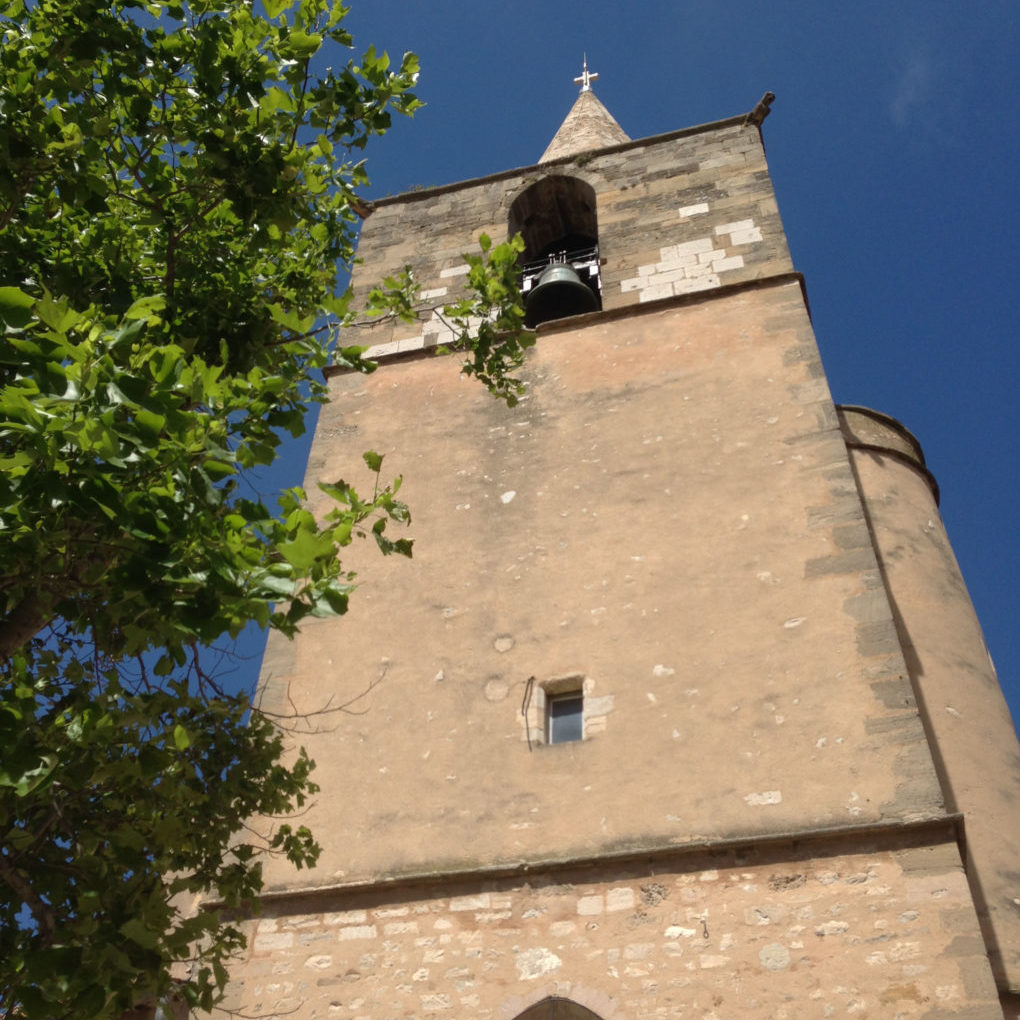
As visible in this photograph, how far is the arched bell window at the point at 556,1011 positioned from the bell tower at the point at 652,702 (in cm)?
2

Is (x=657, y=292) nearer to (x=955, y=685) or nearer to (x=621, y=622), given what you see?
(x=621, y=622)

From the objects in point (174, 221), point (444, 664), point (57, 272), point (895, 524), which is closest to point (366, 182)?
point (174, 221)

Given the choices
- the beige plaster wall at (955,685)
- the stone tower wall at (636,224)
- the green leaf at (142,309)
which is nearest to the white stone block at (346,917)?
the beige plaster wall at (955,685)

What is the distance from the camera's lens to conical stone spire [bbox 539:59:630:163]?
13156mm

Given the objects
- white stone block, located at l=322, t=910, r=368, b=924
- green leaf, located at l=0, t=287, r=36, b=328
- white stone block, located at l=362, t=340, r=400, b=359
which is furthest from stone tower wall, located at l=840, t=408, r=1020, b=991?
green leaf, located at l=0, t=287, r=36, b=328

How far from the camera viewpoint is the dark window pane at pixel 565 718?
6418mm

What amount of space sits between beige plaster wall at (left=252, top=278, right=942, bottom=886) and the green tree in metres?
1.85

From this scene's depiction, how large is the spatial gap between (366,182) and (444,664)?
2877mm

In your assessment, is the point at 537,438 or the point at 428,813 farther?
the point at 537,438

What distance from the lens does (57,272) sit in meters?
4.21

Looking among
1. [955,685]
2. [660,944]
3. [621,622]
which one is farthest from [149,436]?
[955,685]

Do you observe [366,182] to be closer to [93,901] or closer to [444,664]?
[444,664]

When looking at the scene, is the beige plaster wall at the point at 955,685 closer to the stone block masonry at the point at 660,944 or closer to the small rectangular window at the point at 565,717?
the stone block masonry at the point at 660,944

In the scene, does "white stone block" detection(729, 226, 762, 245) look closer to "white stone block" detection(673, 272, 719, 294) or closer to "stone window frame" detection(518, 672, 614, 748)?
"white stone block" detection(673, 272, 719, 294)
